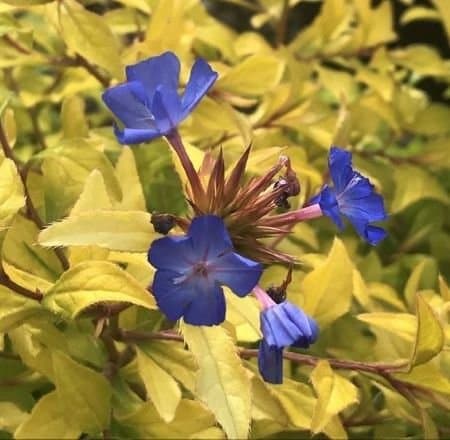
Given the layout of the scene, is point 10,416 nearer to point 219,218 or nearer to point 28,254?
point 28,254

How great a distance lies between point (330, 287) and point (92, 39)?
1.26ft

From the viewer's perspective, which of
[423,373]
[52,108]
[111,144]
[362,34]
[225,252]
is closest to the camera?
[225,252]

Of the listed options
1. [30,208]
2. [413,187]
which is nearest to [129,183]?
[30,208]

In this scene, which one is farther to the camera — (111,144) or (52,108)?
(52,108)

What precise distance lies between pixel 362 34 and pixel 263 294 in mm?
797

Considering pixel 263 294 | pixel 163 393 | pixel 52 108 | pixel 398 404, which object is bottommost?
pixel 52 108

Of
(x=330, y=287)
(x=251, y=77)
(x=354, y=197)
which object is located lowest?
(x=330, y=287)

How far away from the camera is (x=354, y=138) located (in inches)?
60.2

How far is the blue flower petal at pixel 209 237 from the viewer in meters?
0.69

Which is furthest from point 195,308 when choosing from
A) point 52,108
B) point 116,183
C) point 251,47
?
point 52,108

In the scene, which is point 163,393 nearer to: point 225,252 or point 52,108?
point 225,252

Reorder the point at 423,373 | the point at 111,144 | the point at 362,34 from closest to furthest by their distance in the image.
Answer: the point at 423,373, the point at 111,144, the point at 362,34

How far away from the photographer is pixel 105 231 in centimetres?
76

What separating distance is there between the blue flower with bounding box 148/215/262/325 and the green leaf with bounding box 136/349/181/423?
0.13 meters
